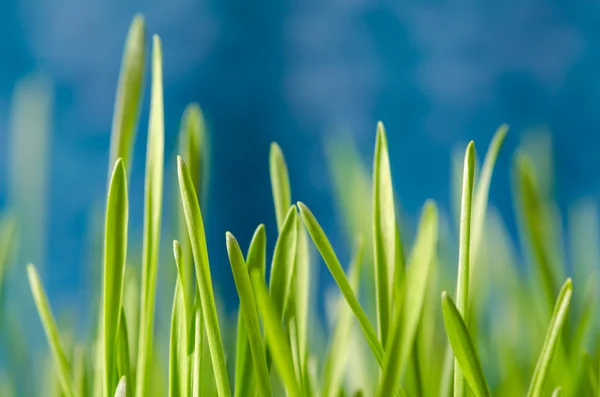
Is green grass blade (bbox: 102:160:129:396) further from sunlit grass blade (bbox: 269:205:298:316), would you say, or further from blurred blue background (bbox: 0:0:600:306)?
blurred blue background (bbox: 0:0:600:306)

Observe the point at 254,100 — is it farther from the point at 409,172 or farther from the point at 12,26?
the point at 12,26

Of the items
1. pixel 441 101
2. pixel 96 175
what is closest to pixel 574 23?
pixel 441 101

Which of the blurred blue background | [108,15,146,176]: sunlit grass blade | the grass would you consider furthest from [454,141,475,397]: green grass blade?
the blurred blue background

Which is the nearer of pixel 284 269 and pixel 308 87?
pixel 284 269

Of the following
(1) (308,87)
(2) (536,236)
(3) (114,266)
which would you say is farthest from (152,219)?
(1) (308,87)

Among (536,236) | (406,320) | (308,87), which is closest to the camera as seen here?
(406,320)

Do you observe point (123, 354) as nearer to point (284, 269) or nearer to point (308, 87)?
point (284, 269)

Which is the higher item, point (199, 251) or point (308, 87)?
point (308, 87)
